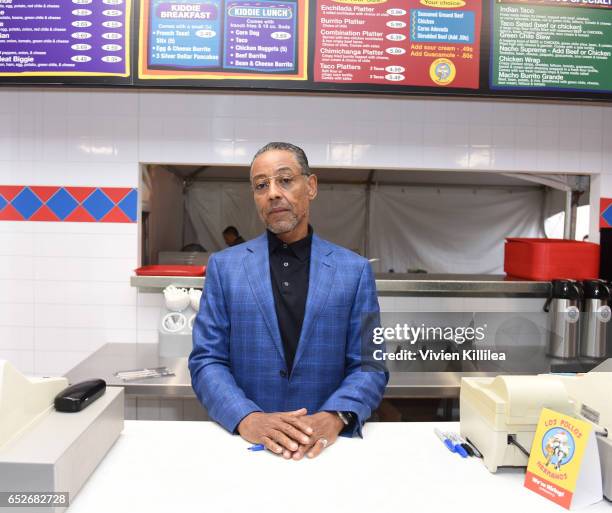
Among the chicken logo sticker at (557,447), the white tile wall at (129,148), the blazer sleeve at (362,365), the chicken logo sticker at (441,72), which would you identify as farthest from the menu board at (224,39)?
the chicken logo sticker at (557,447)

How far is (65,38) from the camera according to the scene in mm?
2434

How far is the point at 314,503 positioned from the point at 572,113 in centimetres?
285

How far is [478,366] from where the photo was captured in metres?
2.78

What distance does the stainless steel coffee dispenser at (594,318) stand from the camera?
2592 mm

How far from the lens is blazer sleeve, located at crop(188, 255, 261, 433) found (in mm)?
1347

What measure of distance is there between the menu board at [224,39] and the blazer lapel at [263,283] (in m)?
1.14

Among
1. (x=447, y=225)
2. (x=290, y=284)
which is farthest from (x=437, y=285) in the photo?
(x=447, y=225)

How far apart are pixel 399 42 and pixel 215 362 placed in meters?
1.82

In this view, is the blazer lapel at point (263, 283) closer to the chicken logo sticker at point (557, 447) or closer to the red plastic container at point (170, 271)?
the chicken logo sticker at point (557, 447)

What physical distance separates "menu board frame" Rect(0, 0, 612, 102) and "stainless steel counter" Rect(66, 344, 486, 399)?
1387 mm

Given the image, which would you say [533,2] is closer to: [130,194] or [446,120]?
[446,120]

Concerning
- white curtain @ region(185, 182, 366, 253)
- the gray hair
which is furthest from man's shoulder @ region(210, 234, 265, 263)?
white curtain @ region(185, 182, 366, 253)

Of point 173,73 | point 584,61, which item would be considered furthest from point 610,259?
point 173,73

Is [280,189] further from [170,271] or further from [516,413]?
[170,271]
